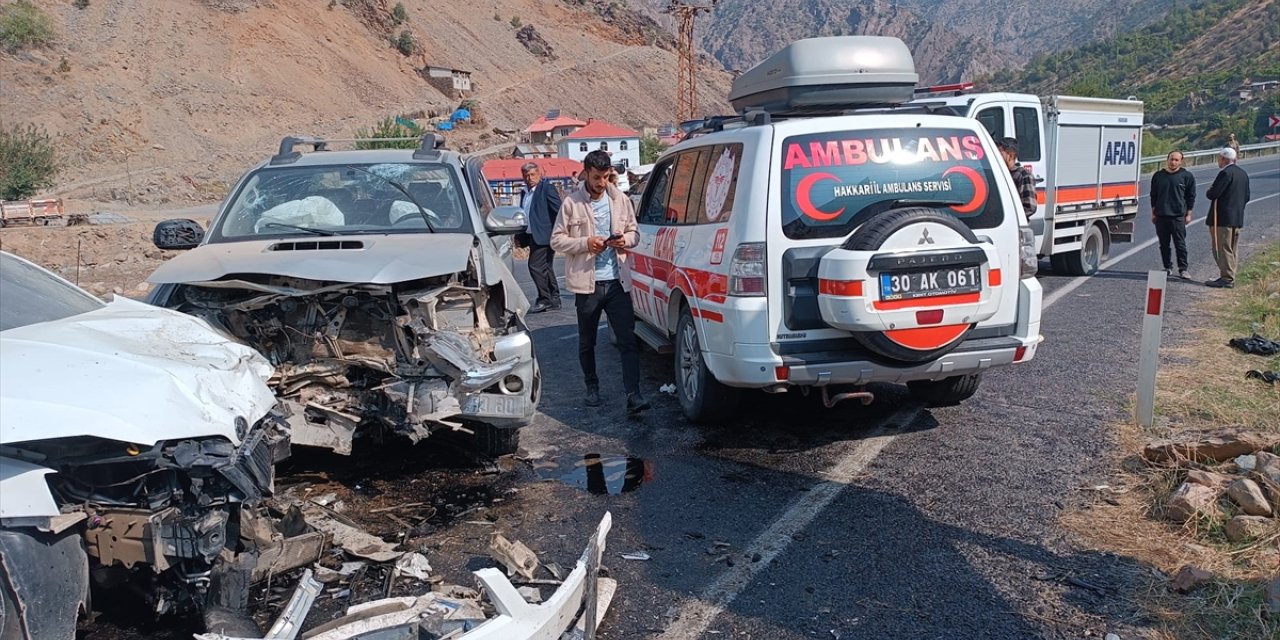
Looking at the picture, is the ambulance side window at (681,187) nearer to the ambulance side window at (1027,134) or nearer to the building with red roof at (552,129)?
the ambulance side window at (1027,134)

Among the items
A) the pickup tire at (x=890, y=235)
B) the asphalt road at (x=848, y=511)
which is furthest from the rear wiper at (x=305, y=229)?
the pickup tire at (x=890, y=235)

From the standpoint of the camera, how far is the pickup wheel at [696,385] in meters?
6.02

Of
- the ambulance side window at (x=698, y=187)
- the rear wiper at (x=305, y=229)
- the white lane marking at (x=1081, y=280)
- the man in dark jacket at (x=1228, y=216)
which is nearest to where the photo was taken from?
the rear wiper at (x=305, y=229)

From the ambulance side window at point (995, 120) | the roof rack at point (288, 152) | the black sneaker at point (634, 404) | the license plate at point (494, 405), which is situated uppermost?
the ambulance side window at point (995, 120)

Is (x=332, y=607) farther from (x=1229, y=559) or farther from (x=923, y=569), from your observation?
(x=1229, y=559)

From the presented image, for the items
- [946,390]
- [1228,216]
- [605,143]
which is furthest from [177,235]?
[605,143]

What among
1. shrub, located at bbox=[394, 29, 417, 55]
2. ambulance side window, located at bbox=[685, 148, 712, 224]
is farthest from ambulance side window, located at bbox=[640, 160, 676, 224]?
shrub, located at bbox=[394, 29, 417, 55]

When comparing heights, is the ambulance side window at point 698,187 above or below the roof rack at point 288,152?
below

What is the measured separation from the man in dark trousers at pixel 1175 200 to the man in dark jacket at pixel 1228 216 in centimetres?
35

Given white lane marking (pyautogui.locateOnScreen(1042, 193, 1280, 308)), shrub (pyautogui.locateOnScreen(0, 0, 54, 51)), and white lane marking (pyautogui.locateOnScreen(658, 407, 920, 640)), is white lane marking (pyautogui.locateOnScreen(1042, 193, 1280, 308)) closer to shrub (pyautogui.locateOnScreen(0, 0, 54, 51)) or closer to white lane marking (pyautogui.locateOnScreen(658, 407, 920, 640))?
white lane marking (pyautogui.locateOnScreen(658, 407, 920, 640))

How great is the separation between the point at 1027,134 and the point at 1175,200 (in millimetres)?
2011

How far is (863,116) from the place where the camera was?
5.66m

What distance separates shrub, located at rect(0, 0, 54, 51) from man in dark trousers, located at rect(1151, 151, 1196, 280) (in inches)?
1972

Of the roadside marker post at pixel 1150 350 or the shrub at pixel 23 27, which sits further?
the shrub at pixel 23 27
